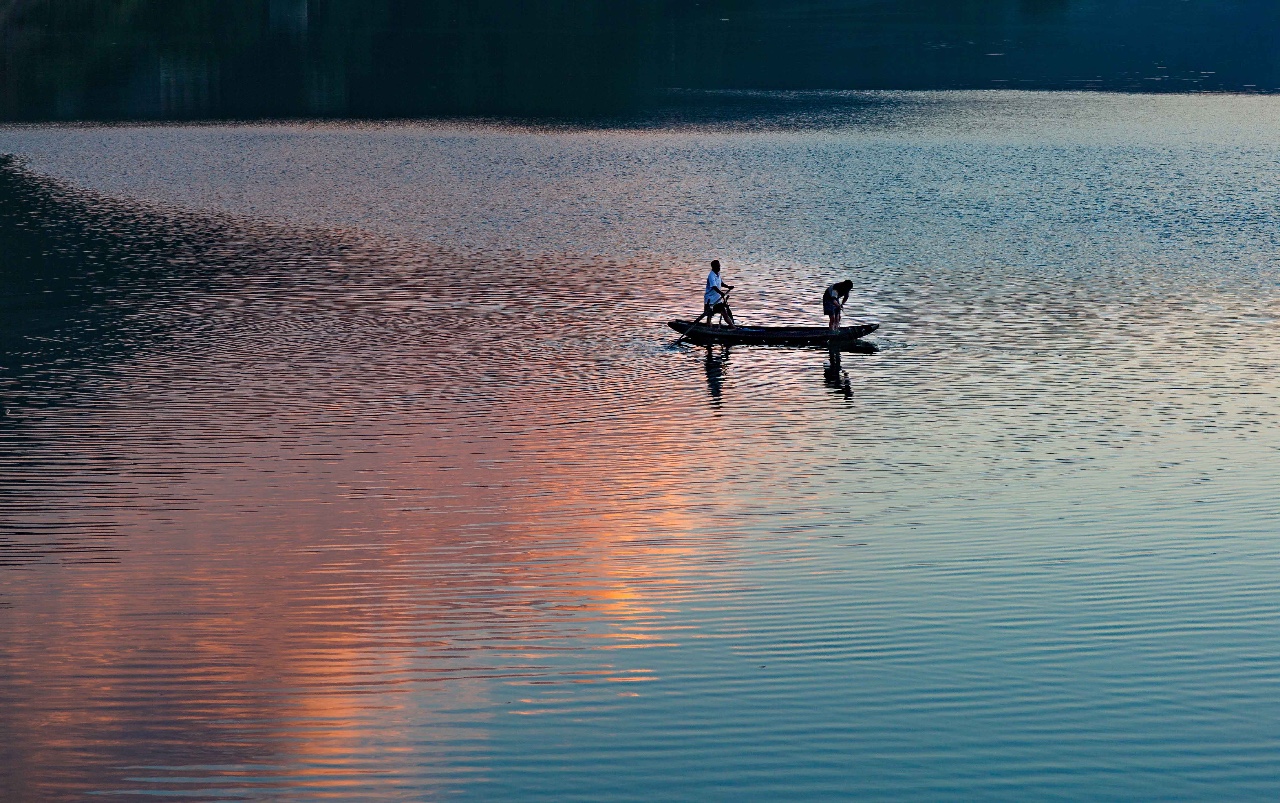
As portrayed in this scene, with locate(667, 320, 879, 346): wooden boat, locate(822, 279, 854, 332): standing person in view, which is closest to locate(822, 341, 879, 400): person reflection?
locate(667, 320, 879, 346): wooden boat

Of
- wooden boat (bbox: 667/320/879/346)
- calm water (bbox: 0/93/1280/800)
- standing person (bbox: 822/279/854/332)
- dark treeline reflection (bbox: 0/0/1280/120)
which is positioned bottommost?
calm water (bbox: 0/93/1280/800)

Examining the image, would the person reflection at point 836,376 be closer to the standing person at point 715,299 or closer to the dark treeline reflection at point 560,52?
the standing person at point 715,299

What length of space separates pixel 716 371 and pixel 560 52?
345 ft

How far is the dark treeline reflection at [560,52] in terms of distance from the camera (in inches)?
4035

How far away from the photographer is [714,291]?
118ft

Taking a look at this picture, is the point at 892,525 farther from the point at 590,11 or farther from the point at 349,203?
the point at 590,11

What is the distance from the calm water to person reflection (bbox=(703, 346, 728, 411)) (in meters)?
0.19

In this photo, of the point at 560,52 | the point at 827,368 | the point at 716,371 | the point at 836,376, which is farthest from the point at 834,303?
Result: the point at 560,52

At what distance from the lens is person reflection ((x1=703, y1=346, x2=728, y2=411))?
102 ft

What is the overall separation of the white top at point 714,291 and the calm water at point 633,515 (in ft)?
6.80

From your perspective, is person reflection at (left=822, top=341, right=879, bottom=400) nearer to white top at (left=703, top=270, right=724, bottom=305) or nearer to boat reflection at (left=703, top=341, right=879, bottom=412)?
boat reflection at (left=703, top=341, right=879, bottom=412)

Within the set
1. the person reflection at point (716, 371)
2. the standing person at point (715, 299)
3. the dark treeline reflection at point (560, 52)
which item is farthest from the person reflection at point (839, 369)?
the dark treeline reflection at point (560, 52)

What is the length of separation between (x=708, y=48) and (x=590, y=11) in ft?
121

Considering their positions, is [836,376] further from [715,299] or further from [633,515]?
[633,515]
